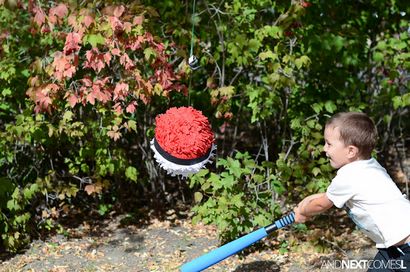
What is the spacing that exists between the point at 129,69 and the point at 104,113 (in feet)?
1.64

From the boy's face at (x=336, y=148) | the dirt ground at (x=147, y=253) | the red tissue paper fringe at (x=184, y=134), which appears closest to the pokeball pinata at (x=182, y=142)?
the red tissue paper fringe at (x=184, y=134)

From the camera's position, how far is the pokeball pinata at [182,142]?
334 cm

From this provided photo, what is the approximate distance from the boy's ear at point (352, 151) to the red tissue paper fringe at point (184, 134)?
0.77m

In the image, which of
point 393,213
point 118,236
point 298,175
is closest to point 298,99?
point 298,175

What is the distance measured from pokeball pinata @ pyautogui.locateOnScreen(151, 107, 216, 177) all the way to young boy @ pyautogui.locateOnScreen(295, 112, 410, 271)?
681 mm

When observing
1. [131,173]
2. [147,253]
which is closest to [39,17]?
[131,173]

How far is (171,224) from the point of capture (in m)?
5.39

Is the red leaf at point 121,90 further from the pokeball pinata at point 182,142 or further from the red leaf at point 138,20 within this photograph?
the pokeball pinata at point 182,142

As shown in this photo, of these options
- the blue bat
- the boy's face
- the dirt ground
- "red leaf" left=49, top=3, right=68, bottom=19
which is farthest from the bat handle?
"red leaf" left=49, top=3, right=68, bottom=19

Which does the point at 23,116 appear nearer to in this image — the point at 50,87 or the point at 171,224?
the point at 50,87

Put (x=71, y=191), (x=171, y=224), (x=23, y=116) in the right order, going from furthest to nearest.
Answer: (x=171, y=224) < (x=71, y=191) < (x=23, y=116)

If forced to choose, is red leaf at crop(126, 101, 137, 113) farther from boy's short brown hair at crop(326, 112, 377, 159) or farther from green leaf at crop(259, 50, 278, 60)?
boy's short brown hair at crop(326, 112, 377, 159)

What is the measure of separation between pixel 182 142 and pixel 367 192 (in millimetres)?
972

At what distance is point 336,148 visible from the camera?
3.13 meters
